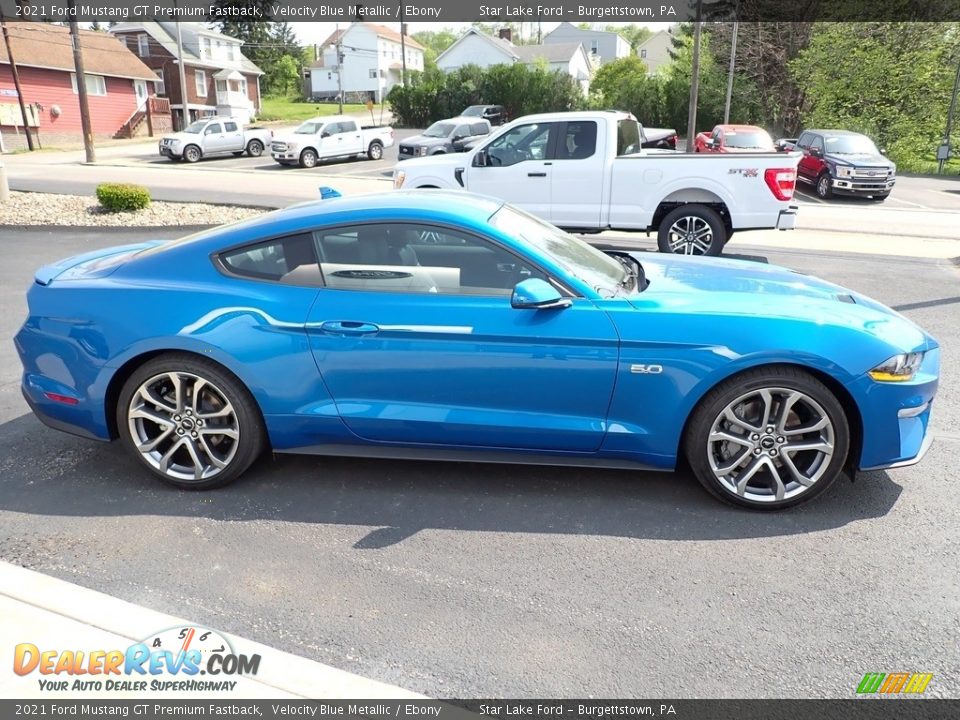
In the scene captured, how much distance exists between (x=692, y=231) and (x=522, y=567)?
25.7 ft

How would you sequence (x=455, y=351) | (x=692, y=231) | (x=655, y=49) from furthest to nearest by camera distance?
1. (x=655, y=49)
2. (x=692, y=231)
3. (x=455, y=351)

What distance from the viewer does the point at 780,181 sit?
970cm

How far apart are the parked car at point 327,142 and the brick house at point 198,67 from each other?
80.8ft

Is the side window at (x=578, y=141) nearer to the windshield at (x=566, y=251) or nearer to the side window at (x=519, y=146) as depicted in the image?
the side window at (x=519, y=146)

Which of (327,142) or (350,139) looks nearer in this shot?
(327,142)

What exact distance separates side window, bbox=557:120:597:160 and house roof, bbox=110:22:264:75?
165 feet

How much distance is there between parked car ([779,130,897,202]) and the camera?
1995 centimetres

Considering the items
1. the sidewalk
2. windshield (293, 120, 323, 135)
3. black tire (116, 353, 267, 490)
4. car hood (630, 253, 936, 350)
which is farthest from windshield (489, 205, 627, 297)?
windshield (293, 120, 323, 135)

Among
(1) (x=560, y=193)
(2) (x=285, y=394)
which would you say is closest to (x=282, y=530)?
(2) (x=285, y=394)

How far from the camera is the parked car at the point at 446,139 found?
27375 mm

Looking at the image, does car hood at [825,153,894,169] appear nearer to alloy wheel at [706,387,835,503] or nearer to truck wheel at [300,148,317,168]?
truck wheel at [300,148,317,168]

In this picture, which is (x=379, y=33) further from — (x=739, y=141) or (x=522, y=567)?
(x=522, y=567)

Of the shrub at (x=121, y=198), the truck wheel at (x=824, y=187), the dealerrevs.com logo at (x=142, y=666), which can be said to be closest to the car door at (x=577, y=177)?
the shrub at (x=121, y=198)

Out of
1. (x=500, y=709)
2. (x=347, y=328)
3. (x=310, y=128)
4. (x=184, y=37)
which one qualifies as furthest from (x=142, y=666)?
(x=184, y=37)
